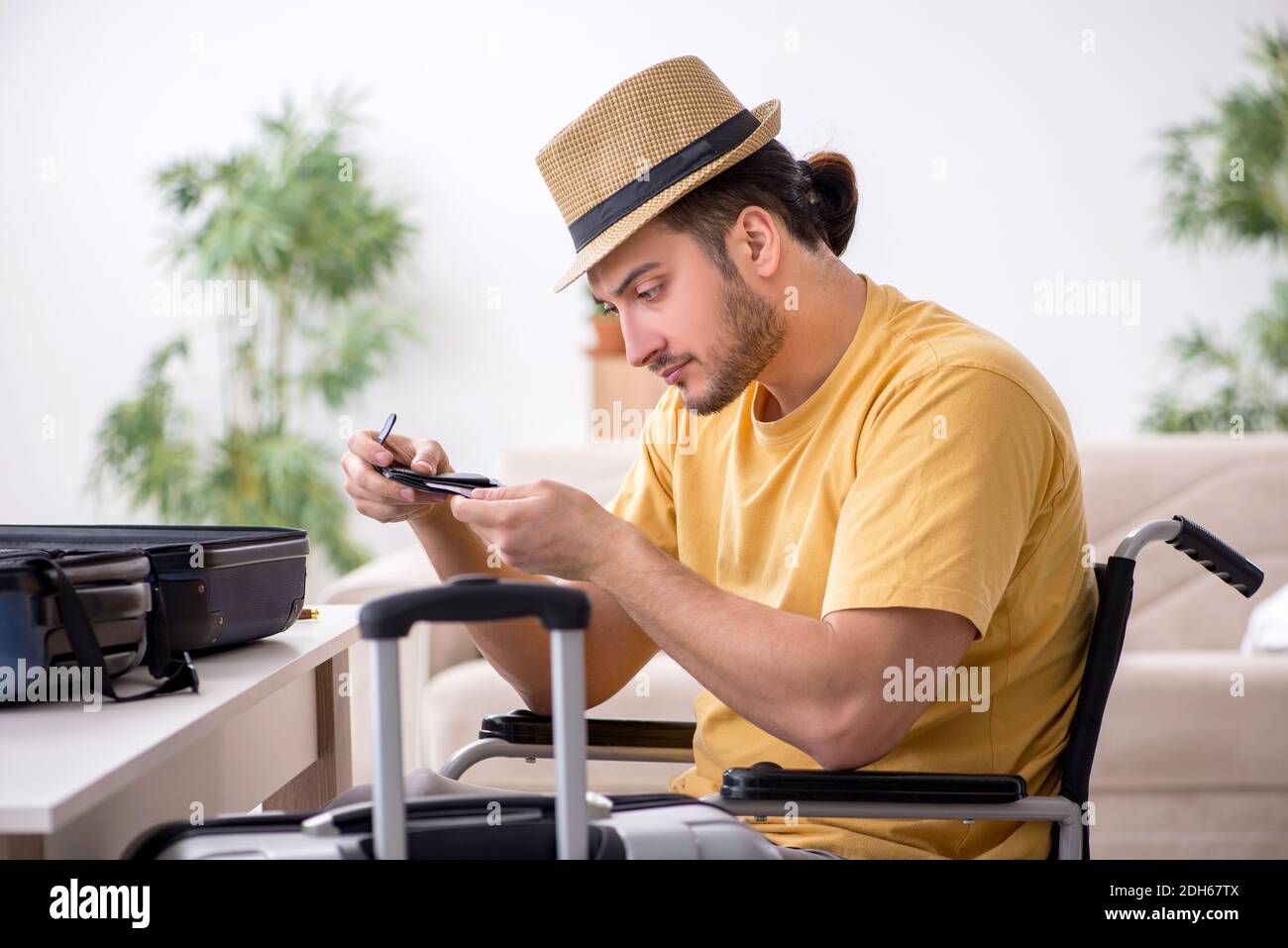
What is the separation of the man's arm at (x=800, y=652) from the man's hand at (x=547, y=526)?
26 mm

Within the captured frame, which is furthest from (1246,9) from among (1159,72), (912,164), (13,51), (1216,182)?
(13,51)

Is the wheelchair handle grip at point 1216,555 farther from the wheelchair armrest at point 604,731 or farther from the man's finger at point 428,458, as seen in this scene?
the man's finger at point 428,458

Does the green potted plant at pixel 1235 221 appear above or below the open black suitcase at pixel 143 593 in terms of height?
above

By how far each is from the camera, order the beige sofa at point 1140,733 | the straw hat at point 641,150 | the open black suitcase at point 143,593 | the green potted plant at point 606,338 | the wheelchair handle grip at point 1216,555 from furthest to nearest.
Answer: the green potted plant at point 606,338
the beige sofa at point 1140,733
the straw hat at point 641,150
the wheelchair handle grip at point 1216,555
the open black suitcase at point 143,593

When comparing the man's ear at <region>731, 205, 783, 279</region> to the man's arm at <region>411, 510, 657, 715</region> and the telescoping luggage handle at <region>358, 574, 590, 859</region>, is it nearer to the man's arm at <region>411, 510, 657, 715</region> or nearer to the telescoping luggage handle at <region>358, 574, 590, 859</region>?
the man's arm at <region>411, 510, 657, 715</region>

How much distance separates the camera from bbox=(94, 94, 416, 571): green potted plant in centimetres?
381

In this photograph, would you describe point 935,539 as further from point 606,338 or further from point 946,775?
point 606,338

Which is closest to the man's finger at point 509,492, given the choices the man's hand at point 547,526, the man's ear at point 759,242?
the man's hand at point 547,526

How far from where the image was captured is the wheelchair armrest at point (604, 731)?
52.5 inches

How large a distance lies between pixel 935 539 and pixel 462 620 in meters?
0.55

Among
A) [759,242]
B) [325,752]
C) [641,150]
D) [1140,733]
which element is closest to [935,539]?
[759,242]

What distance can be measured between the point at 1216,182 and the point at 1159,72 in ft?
1.44

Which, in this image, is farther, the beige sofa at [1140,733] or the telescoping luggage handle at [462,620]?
the beige sofa at [1140,733]
